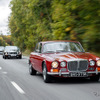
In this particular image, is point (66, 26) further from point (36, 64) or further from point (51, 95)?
point (51, 95)

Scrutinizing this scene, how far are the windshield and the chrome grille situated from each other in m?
1.41

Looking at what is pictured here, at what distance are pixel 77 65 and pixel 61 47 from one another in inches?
63.9

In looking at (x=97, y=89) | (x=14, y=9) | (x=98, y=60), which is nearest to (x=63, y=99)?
(x=97, y=89)

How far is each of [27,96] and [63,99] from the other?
99 cm

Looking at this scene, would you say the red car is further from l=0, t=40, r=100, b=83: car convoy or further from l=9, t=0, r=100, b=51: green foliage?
l=9, t=0, r=100, b=51: green foliage

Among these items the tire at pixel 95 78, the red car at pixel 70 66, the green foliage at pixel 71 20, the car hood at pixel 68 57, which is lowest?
the tire at pixel 95 78

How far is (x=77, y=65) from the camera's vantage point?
28.2 ft

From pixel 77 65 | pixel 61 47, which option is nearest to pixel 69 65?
pixel 77 65

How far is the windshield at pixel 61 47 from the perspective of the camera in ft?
32.7

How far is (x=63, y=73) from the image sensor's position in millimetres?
8516

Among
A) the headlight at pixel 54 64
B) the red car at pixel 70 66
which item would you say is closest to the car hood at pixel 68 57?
the red car at pixel 70 66

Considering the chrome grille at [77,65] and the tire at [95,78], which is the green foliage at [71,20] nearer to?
the tire at [95,78]

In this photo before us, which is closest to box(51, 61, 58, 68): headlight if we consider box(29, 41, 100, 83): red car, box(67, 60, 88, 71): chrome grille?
box(29, 41, 100, 83): red car

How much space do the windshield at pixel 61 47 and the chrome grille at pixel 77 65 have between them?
141 cm
